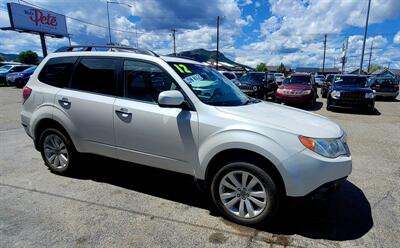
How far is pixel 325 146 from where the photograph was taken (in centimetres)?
310

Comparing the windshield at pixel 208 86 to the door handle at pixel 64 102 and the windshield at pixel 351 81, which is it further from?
the windshield at pixel 351 81

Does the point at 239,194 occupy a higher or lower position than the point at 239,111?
lower

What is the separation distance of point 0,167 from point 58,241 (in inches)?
119

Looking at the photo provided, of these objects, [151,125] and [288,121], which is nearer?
[288,121]

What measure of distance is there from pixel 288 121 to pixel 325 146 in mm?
481

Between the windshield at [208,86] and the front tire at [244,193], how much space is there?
881 millimetres

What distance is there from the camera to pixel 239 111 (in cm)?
346

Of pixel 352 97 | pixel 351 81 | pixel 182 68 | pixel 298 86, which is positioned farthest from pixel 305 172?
pixel 351 81

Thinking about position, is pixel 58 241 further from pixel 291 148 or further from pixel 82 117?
pixel 291 148

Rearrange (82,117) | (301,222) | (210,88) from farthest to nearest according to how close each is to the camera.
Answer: (82,117) → (210,88) → (301,222)

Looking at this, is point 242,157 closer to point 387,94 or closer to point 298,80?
point 298,80

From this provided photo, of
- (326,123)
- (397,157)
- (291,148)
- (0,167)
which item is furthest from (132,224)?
(397,157)

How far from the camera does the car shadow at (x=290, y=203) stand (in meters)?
3.24

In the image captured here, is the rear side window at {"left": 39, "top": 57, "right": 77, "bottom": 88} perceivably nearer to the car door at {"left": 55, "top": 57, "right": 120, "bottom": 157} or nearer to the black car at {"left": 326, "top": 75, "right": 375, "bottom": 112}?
the car door at {"left": 55, "top": 57, "right": 120, "bottom": 157}
